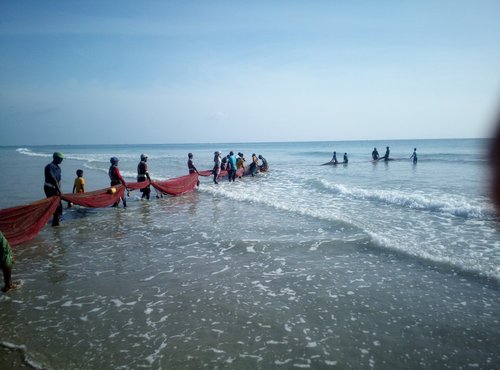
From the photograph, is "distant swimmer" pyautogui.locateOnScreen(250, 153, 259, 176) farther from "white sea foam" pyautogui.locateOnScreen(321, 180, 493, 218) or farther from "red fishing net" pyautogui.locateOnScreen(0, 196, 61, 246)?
"red fishing net" pyautogui.locateOnScreen(0, 196, 61, 246)

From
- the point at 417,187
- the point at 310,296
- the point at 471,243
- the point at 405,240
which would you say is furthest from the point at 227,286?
the point at 417,187

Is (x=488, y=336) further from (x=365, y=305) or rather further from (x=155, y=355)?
(x=155, y=355)

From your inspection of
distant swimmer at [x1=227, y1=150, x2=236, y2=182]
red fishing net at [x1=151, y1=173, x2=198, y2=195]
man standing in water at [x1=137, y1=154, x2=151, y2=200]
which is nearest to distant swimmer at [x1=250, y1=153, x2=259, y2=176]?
distant swimmer at [x1=227, y1=150, x2=236, y2=182]

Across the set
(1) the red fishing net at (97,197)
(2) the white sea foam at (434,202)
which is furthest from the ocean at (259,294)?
(1) the red fishing net at (97,197)

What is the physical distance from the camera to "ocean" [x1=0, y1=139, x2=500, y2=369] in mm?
4000

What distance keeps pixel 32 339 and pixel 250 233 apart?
18.5ft

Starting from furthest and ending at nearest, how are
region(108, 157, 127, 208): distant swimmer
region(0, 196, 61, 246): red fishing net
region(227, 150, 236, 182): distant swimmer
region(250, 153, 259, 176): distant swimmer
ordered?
region(250, 153, 259, 176): distant swimmer, region(227, 150, 236, 182): distant swimmer, region(108, 157, 127, 208): distant swimmer, region(0, 196, 61, 246): red fishing net

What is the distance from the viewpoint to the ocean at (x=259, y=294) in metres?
4.00

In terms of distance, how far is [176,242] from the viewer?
837 cm

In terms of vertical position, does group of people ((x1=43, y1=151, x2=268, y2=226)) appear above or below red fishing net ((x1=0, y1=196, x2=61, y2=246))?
above

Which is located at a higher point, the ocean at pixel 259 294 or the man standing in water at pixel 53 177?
the man standing in water at pixel 53 177

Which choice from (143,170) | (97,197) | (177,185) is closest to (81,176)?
(97,197)

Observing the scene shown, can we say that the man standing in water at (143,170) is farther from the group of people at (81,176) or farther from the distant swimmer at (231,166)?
the distant swimmer at (231,166)

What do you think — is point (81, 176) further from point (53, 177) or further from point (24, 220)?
point (24, 220)
